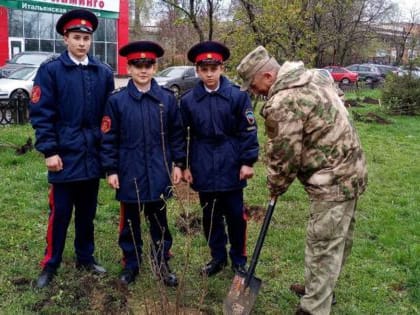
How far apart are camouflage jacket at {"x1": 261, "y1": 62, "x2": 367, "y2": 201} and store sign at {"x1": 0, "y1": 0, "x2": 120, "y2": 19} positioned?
29.0 metres

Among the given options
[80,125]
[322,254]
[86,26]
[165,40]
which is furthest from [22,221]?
[165,40]

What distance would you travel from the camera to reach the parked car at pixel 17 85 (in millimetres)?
14138

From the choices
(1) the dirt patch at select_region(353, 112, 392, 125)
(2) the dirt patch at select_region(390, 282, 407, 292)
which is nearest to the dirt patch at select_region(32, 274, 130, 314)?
(2) the dirt patch at select_region(390, 282, 407, 292)

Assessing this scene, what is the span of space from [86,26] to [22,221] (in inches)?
96.0

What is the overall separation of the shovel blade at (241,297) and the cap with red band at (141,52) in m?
1.65

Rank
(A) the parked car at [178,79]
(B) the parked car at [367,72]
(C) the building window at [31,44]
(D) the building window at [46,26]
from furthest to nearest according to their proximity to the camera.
A: (B) the parked car at [367,72] < (D) the building window at [46,26] < (C) the building window at [31,44] < (A) the parked car at [178,79]

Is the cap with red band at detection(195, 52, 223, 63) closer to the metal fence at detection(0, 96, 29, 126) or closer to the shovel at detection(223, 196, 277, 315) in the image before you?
the shovel at detection(223, 196, 277, 315)

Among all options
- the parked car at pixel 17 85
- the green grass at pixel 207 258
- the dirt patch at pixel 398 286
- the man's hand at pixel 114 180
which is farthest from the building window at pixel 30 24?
the dirt patch at pixel 398 286

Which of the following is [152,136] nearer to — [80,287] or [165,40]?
[80,287]

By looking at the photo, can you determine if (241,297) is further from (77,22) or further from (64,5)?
(64,5)

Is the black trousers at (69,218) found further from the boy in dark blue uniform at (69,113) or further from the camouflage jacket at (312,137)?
the camouflage jacket at (312,137)

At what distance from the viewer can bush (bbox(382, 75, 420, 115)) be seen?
54.6 ft

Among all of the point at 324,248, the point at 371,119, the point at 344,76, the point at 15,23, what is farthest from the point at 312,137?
the point at 344,76

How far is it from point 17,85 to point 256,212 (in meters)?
10.6
